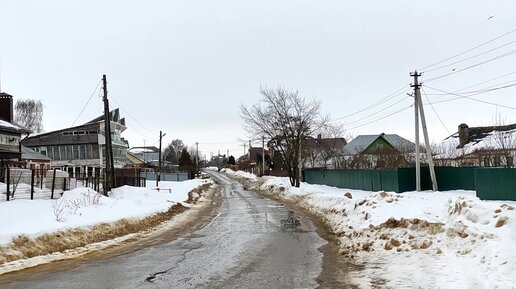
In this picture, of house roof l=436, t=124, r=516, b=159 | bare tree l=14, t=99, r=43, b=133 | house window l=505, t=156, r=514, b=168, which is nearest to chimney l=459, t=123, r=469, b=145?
house roof l=436, t=124, r=516, b=159

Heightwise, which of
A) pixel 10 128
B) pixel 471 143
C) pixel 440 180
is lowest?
pixel 440 180

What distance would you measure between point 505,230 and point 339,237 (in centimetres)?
655

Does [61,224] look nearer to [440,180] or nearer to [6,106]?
[440,180]

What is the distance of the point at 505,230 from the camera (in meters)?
9.77

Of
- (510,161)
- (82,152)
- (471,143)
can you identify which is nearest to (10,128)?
(510,161)

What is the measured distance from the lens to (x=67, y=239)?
14.8 meters

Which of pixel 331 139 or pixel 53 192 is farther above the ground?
pixel 331 139

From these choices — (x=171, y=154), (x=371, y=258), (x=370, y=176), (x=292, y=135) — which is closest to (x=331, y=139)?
(x=292, y=135)

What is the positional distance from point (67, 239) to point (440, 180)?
22.1 meters

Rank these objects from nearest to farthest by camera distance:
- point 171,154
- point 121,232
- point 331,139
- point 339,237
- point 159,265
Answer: point 159,265
point 339,237
point 121,232
point 331,139
point 171,154

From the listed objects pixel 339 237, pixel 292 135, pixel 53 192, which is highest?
pixel 292 135

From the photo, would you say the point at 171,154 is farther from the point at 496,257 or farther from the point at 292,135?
the point at 496,257

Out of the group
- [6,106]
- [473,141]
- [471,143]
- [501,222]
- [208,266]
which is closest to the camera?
[501,222]

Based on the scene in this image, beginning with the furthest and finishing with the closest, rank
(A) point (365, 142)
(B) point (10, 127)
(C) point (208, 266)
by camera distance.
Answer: (A) point (365, 142) < (B) point (10, 127) < (C) point (208, 266)
